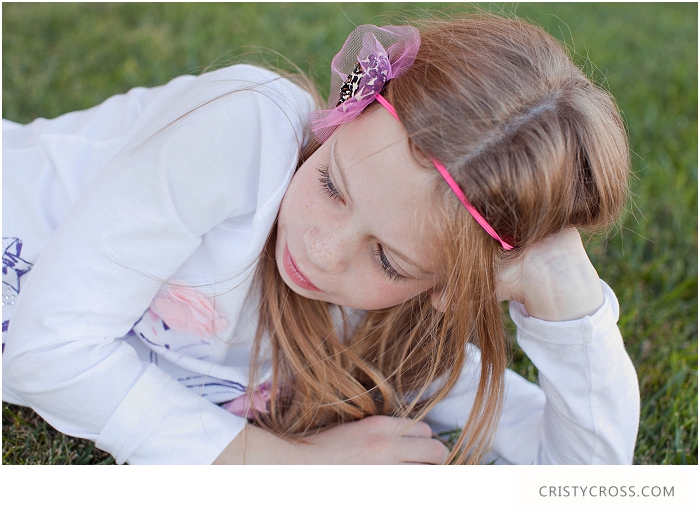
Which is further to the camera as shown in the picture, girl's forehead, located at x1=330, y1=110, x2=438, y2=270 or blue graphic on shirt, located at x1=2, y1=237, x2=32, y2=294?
blue graphic on shirt, located at x1=2, y1=237, x2=32, y2=294

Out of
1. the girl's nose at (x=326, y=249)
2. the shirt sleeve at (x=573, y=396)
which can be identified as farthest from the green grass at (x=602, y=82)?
the girl's nose at (x=326, y=249)

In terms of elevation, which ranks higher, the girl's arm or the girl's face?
the girl's face

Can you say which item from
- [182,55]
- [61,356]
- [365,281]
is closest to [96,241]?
[61,356]

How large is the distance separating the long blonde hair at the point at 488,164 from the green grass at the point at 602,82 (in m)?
0.51

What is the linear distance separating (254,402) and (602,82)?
1.29 m

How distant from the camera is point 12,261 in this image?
1.66 meters

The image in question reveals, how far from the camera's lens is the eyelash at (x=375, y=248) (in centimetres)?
133

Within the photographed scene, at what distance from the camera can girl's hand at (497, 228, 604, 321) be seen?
1.49 meters

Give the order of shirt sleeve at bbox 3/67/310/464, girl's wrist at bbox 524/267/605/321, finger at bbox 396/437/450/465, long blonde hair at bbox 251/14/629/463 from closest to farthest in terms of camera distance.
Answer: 1. long blonde hair at bbox 251/14/629/463
2. shirt sleeve at bbox 3/67/310/464
3. girl's wrist at bbox 524/267/605/321
4. finger at bbox 396/437/450/465

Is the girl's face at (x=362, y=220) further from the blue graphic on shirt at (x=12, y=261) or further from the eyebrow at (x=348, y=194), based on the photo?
the blue graphic on shirt at (x=12, y=261)

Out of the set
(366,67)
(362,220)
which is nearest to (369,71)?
(366,67)

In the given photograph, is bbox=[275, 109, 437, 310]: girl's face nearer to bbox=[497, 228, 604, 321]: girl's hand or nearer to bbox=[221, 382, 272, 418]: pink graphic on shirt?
bbox=[497, 228, 604, 321]: girl's hand

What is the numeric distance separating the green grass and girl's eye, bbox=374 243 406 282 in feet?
2.65

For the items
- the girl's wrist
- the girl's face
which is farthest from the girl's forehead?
the girl's wrist
